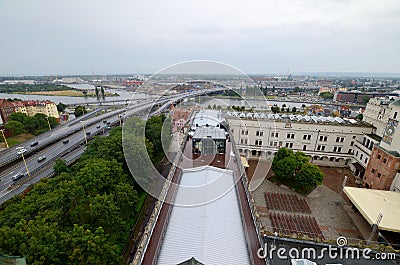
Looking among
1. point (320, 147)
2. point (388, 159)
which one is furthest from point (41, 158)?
point (388, 159)

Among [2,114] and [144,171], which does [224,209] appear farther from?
[2,114]

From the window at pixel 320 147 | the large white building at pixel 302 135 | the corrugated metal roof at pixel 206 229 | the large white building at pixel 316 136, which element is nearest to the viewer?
the corrugated metal roof at pixel 206 229

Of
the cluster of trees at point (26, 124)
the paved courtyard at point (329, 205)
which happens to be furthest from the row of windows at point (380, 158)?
the cluster of trees at point (26, 124)

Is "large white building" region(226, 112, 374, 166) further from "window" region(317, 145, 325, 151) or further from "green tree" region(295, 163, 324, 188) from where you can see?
"green tree" region(295, 163, 324, 188)

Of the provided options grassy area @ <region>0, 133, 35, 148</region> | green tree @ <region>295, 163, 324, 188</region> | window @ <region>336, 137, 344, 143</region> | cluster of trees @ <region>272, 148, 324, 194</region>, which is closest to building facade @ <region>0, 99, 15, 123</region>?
grassy area @ <region>0, 133, 35, 148</region>

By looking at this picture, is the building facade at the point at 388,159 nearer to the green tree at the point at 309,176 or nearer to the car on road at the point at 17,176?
the green tree at the point at 309,176

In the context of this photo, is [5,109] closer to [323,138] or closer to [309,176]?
[309,176]

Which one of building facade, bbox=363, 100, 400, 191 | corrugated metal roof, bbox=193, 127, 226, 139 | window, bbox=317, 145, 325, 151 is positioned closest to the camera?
corrugated metal roof, bbox=193, 127, 226, 139
